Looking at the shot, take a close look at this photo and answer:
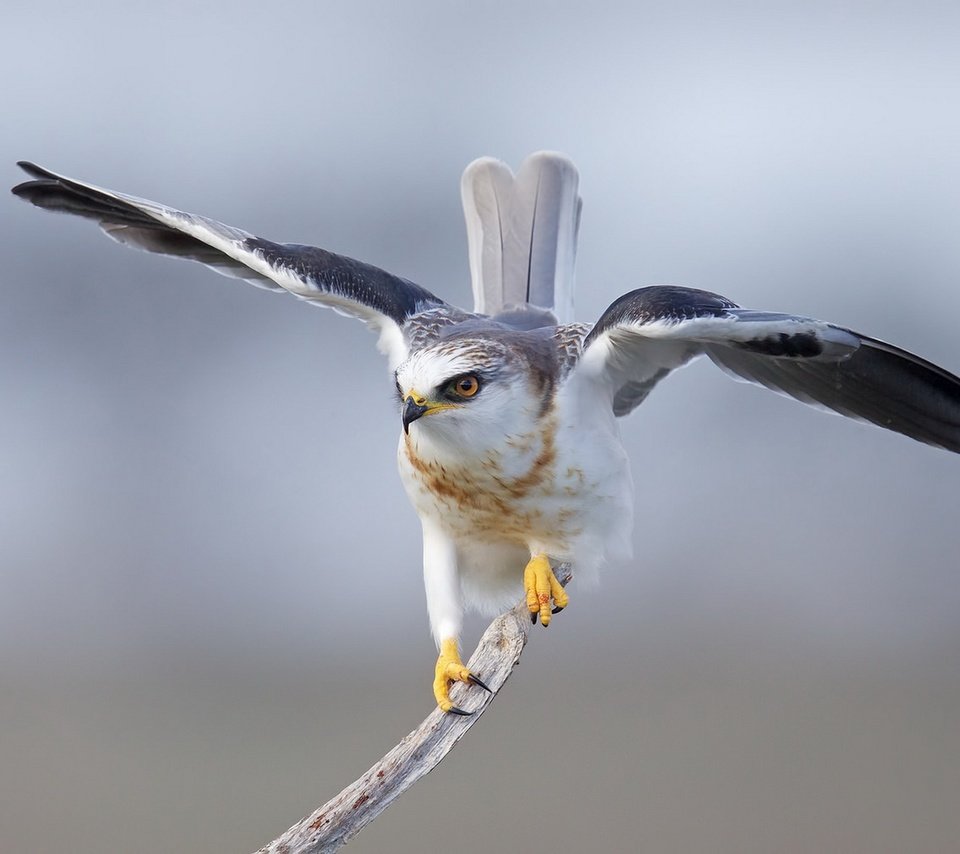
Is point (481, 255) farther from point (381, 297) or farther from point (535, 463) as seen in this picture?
point (535, 463)

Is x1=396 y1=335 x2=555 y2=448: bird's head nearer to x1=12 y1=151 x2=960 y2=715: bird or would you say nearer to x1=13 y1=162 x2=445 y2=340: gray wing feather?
x1=12 y1=151 x2=960 y2=715: bird

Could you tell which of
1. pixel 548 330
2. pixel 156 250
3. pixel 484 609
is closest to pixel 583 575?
pixel 484 609

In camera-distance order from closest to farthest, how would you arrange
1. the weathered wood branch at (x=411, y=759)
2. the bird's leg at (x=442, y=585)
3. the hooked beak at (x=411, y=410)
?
the weathered wood branch at (x=411, y=759)
the hooked beak at (x=411, y=410)
the bird's leg at (x=442, y=585)

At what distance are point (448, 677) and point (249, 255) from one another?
5.24ft

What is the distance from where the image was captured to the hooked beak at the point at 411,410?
12.0 feet

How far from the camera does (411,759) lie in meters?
3.62

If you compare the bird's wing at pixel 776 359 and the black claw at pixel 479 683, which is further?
the black claw at pixel 479 683

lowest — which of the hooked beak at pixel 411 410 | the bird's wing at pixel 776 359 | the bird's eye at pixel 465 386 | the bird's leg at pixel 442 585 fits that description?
the bird's leg at pixel 442 585

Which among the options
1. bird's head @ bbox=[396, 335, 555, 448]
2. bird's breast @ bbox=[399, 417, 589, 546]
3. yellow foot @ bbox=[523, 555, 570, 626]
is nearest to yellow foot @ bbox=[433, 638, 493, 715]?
yellow foot @ bbox=[523, 555, 570, 626]

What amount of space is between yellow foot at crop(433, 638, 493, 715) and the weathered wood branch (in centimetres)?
2

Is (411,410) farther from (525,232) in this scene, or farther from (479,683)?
(525,232)

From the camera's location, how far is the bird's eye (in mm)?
3754

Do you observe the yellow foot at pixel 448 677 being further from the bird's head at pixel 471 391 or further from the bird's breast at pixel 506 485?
the bird's head at pixel 471 391

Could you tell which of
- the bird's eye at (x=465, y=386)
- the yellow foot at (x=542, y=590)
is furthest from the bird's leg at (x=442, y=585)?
the bird's eye at (x=465, y=386)
